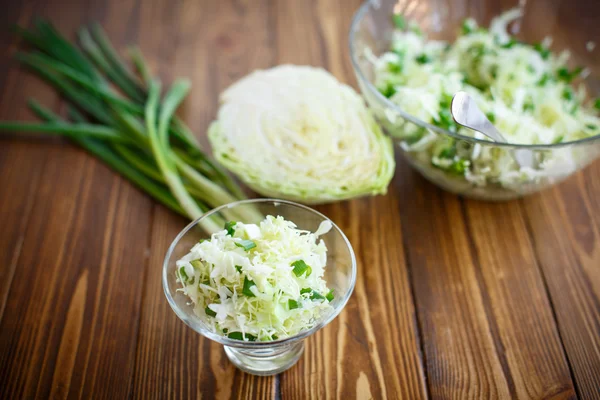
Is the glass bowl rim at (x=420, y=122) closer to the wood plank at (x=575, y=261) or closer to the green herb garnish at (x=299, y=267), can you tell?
the wood plank at (x=575, y=261)

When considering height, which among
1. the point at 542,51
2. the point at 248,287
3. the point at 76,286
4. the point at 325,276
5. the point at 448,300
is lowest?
the point at 76,286

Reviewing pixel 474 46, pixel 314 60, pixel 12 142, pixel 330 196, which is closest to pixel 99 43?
pixel 12 142

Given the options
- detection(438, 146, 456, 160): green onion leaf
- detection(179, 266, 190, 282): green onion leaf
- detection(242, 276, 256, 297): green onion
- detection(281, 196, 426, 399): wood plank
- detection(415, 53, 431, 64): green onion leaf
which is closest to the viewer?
detection(242, 276, 256, 297): green onion

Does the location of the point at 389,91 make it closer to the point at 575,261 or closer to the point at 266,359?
the point at 575,261

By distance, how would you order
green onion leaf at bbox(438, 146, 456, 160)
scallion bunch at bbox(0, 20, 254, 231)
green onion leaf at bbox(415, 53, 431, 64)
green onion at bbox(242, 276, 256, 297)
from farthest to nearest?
green onion leaf at bbox(415, 53, 431, 64) → scallion bunch at bbox(0, 20, 254, 231) → green onion leaf at bbox(438, 146, 456, 160) → green onion at bbox(242, 276, 256, 297)

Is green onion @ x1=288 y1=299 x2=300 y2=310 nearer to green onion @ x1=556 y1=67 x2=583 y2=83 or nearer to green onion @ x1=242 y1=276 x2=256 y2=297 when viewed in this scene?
green onion @ x1=242 y1=276 x2=256 y2=297

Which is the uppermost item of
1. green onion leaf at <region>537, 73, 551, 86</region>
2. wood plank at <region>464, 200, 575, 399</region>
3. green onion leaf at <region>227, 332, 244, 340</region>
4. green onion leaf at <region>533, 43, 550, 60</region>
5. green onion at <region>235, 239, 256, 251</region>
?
green onion leaf at <region>533, 43, 550, 60</region>

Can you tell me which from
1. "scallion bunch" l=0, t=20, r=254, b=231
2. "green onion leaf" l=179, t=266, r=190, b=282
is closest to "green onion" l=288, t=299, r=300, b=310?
"green onion leaf" l=179, t=266, r=190, b=282

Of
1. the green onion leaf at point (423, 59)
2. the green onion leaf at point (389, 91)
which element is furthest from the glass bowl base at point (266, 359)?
the green onion leaf at point (423, 59)

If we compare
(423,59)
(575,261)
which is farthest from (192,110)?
(575,261)
